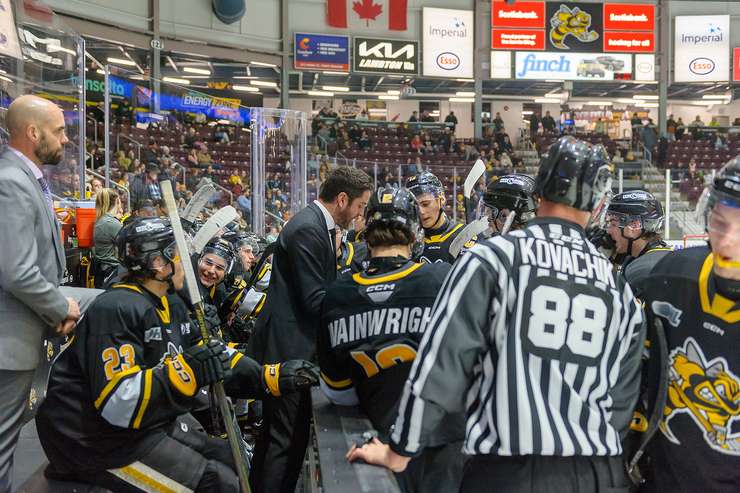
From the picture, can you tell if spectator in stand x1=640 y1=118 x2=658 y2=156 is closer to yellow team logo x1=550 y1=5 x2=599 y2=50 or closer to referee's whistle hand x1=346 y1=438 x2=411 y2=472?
yellow team logo x1=550 y1=5 x2=599 y2=50

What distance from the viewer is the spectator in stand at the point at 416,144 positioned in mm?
20812

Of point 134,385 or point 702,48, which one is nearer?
point 134,385

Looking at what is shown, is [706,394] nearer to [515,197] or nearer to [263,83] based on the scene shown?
[515,197]

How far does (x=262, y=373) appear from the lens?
10.0 ft

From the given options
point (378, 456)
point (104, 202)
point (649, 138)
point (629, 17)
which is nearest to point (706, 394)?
point (378, 456)

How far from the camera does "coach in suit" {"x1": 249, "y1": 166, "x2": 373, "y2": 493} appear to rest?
3.28 meters

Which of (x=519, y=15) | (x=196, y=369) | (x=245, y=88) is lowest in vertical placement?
(x=196, y=369)

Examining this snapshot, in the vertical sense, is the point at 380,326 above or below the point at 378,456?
above

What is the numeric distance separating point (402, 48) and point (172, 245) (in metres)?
18.8

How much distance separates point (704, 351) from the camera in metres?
1.96

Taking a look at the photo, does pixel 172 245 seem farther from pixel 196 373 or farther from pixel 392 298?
pixel 392 298

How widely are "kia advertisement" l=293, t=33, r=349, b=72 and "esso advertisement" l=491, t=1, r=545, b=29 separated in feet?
14.1

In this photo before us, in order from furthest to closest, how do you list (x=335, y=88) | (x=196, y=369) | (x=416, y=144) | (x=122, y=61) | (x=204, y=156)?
(x=335, y=88) < (x=416, y=144) < (x=122, y=61) < (x=204, y=156) < (x=196, y=369)

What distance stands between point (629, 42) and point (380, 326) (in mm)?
21483
